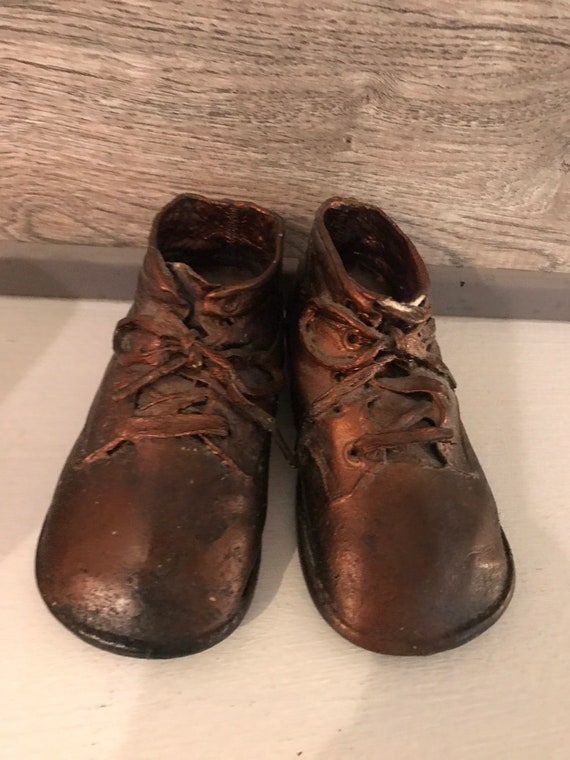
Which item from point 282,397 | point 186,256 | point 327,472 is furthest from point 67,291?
point 327,472

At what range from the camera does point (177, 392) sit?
639 millimetres

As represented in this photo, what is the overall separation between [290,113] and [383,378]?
32cm

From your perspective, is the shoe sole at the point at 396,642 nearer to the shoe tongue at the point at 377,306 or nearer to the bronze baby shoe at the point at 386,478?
the bronze baby shoe at the point at 386,478

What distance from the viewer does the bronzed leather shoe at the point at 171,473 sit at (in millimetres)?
556

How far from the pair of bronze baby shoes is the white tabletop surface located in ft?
0.14

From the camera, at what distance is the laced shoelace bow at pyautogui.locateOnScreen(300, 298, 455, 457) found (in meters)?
0.63

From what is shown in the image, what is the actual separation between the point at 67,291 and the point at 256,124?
1.08 feet

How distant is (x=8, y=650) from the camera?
585mm

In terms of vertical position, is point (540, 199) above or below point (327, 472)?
above

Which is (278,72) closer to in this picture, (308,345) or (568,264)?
(308,345)

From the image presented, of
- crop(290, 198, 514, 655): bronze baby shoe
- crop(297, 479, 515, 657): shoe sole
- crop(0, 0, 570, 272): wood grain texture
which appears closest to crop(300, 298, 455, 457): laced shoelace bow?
crop(290, 198, 514, 655): bronze baby shoe

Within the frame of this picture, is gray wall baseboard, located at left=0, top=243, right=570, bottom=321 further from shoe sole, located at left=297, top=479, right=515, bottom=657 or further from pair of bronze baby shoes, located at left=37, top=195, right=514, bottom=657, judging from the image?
shoe sole, located at left=297, top=479, right=515, bottom=657

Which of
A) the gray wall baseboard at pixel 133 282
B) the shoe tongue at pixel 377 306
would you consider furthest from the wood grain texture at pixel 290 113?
the shoe tongue at pixel 377 306

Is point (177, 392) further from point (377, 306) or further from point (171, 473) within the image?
point (377, 306)
